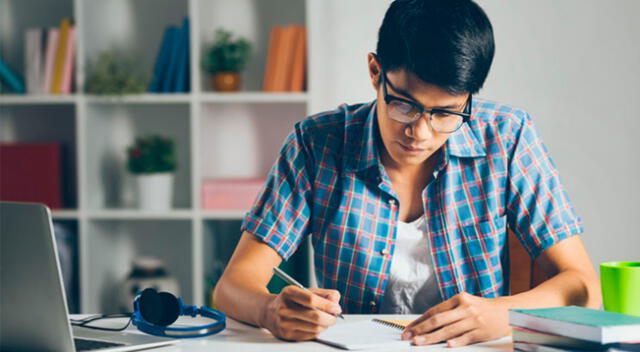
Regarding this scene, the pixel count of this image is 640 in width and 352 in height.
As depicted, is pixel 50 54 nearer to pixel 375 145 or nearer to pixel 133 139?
pixel 133 139

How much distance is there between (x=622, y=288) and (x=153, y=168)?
192 centimetres

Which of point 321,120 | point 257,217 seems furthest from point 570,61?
point 257,217

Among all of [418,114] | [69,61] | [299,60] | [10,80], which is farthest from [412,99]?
[10,80]

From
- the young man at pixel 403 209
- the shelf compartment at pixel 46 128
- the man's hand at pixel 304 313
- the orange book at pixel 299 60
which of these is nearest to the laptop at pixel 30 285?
the man's hand at pixel 304 313

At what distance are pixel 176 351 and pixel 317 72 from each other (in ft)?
5.37

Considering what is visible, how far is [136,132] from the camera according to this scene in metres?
2.79

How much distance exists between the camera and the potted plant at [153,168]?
2.56 metres

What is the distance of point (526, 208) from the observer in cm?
145

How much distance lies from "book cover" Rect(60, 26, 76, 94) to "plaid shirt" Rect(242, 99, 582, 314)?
1.42 m

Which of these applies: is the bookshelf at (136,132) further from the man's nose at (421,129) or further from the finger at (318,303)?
the finger at (318,303)

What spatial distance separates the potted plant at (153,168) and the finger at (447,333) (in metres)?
1.75

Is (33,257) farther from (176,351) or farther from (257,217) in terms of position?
(257,217)

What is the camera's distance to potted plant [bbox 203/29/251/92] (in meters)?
2.54

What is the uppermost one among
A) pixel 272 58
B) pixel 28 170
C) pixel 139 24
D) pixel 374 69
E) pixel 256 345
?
pixel 139 24
